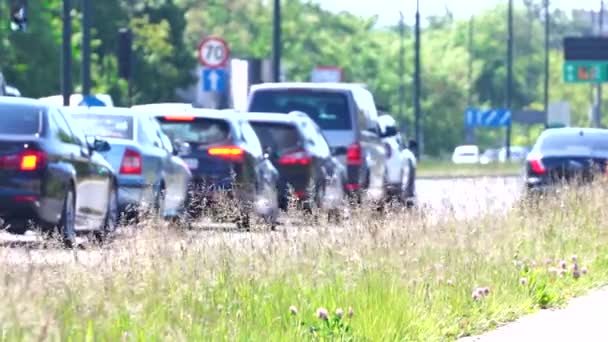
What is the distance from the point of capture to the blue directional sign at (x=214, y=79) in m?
41.0

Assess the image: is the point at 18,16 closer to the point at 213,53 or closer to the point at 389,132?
the point at 389,132

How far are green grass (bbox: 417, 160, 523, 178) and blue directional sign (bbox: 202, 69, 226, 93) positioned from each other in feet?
64.2

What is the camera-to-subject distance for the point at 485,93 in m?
161

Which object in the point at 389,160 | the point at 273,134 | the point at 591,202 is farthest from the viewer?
the point at 389,160

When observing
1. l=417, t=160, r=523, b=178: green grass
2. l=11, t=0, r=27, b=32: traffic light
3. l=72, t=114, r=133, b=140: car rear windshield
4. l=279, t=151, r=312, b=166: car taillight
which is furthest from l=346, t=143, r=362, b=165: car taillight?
l=417, t=160, r=523, b=178: green grass

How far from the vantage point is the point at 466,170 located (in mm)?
68188

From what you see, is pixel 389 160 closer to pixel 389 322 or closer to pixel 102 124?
pixel 102 124

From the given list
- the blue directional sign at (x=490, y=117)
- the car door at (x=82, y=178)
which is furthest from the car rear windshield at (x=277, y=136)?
the blue directional sign at (x=490, y=117)

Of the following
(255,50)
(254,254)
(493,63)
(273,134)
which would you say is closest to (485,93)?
(493,63)

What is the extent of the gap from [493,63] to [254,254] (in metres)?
151

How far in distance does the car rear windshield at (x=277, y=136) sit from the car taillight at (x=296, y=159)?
90 millimetres

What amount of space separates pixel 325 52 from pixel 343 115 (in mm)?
111898

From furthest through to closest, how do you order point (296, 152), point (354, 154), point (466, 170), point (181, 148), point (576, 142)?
point (466, 170)
point (576, 142)
point (354, 154)
point (296, 152)
point (181, 148)

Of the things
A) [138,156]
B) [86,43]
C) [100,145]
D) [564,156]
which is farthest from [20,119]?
[86,43]
